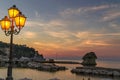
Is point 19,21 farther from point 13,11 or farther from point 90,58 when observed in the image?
point 90,58

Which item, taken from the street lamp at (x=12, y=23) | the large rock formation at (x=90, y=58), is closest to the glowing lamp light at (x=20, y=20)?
the street lamp at (x=12, y=23)

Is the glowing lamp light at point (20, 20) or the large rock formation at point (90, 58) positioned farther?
the large rock formation at point (90, 58)

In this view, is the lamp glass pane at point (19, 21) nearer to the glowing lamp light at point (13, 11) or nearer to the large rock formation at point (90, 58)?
the glowing lamp light at point (13, 11)

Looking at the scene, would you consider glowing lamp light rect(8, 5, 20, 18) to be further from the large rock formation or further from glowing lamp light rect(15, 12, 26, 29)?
the large rock formation

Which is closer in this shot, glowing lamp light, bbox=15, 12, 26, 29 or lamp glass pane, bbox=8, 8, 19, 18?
glowing lamp light, bbox=15, 12, 26, 29

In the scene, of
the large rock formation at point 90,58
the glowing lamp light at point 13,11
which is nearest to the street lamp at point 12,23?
the glowing lamp light at point 13,11

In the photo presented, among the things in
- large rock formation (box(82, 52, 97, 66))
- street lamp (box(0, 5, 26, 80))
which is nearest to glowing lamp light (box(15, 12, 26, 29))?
street lamp (box(0, 5, 26, 80))

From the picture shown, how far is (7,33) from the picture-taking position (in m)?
14.5

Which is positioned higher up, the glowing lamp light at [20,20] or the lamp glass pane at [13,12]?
the lamp glass pane at [13,12]

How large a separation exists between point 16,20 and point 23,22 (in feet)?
1.16

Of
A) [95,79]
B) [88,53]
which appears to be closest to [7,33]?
[95,79]

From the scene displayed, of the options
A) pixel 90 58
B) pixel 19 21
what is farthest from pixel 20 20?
pixel 90 58

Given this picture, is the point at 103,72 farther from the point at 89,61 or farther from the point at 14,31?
the point at 14,31

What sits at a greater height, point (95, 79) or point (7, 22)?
point (7, 22)
